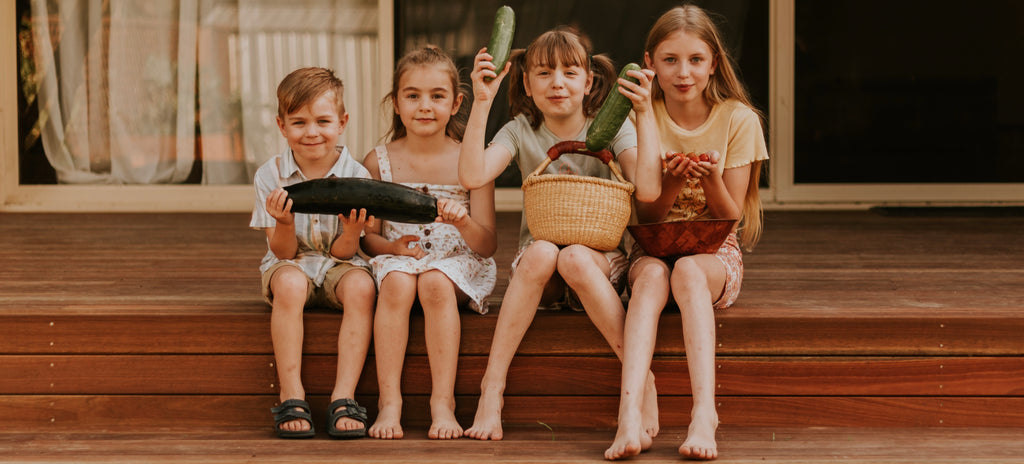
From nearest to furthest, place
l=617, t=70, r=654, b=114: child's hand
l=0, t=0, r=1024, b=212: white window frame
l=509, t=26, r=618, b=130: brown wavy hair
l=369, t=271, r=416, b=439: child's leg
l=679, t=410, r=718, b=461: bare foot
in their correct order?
l=679, t=410, r=718, b=461: bare foot < l=617, t=70, r=654, b=114: child's hand < l=369, t=271, r=416, b=439: child's leg < l=509, t=26, r=618, b=130: brown wavy hair < l=0, t=0, r=1024, b=212: white window frame

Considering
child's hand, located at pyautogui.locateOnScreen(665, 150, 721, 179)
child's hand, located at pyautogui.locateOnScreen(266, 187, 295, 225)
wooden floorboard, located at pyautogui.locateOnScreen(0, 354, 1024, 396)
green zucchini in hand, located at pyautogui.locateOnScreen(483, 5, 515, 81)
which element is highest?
green zucchini in hand, located at pyautogui.locateOnScreen(483, 5, 515, 81)

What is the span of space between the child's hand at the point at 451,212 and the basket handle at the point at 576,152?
0.74ft

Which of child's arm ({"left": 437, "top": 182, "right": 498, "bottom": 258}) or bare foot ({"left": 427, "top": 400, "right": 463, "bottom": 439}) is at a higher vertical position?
child's arm ({"left": 437, "top": 182, "right": 498, "bottom": 258})

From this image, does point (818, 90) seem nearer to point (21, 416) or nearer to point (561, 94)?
point (561, 94)

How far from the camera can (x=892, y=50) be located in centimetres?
625

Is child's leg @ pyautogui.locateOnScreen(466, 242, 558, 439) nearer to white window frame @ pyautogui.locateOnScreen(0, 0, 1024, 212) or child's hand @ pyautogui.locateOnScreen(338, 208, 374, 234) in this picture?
child's hand @ pyautogui.locateOnScreen(338, 208, 374, 234)

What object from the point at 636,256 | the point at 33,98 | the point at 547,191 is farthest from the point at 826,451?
the point at 33,98

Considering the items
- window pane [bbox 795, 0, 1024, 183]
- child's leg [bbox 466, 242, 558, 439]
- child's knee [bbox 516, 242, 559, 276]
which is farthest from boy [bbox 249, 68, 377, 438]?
window pane [bbox 795, 0, 1024, 183]

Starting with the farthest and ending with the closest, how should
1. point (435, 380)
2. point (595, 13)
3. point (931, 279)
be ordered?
point (595, 13) < point (931, 279) < point (435, 380)

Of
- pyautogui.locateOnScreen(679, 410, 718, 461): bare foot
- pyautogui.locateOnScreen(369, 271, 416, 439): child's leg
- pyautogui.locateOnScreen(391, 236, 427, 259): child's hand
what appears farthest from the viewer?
pyautogui.locateOnScreen(391, 236, 427, 259): child's hand

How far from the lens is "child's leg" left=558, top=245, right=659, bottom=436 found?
2.72 m

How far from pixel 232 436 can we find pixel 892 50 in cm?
495

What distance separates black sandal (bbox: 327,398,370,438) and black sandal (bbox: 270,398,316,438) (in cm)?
6

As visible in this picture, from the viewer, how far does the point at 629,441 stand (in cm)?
250
